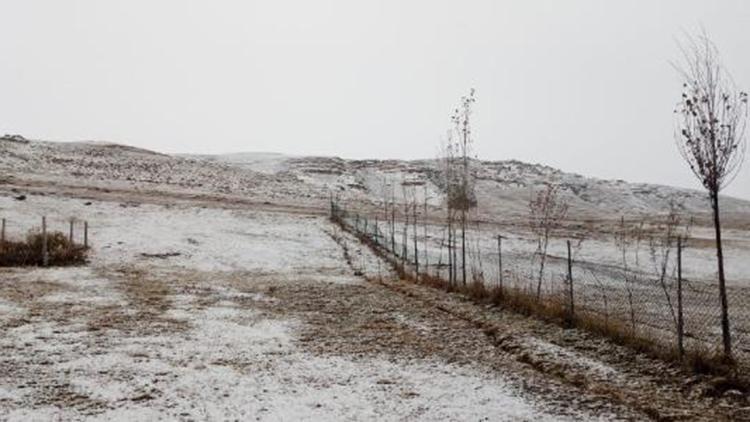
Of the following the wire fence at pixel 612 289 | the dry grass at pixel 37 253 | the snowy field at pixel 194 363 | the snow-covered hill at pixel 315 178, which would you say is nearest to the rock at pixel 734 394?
the wire fence at pixel 612 289

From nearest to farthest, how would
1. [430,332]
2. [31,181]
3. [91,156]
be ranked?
1. [430,332]
2. [31,181]
3. [91,156]

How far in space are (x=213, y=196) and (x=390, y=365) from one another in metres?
36.8

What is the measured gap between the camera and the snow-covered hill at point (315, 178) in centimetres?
5116

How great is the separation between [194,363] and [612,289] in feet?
46.2

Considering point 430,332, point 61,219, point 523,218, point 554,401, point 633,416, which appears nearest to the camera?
point 633,416

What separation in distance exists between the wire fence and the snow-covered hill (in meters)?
12.8

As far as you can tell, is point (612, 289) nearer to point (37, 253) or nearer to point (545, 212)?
point (545, 212)

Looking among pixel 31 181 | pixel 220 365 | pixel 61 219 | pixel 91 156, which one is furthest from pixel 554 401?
pixel 91 156

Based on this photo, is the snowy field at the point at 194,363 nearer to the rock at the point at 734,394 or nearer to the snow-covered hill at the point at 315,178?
the rock at the point at 734,394

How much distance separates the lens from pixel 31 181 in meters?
42.3

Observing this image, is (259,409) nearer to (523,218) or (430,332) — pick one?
(430,332)

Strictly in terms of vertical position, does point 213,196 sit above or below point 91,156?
below

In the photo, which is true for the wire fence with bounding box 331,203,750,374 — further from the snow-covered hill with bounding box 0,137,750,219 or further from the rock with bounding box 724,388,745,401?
the snow-covered hill with bounding box 0,137,750,219

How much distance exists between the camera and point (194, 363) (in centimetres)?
965
